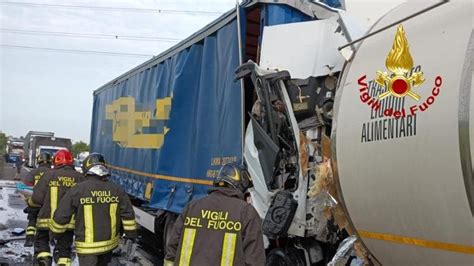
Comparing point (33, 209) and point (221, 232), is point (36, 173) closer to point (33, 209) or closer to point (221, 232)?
point (33, 209)

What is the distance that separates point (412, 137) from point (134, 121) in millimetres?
7789

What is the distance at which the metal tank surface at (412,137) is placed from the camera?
2648 millimetres

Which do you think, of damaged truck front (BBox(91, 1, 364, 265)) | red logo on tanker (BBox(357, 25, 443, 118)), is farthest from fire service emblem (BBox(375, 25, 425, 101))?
damaged truck front (BBox(91, 1, 364, 265))

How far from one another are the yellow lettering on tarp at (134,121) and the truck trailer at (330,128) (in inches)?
3.9

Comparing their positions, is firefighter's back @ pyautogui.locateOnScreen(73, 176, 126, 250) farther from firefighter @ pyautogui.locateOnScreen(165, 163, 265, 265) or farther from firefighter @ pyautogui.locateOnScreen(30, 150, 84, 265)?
firefighter @ pyautogui.locateOnScreen(165, 163, 265, 265)

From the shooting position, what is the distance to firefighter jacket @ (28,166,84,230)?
725 centimetres

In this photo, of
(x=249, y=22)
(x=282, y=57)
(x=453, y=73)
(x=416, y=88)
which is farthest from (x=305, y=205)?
(x=249, y=22)

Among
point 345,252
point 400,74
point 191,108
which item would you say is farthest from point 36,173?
point 400,74

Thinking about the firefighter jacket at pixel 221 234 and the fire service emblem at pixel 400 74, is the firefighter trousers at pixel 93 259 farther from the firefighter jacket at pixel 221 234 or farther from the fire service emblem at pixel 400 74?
the fire service emblem at pixel 400 74

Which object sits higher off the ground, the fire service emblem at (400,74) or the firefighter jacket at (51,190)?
the fire service emblem at (400,74)

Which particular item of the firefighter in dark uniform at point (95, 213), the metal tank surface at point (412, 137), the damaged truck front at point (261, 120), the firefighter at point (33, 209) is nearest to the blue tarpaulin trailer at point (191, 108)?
the damaged truck front at point (261, 120)

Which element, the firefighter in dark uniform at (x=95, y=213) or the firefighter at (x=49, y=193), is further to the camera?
the firefighter at (x=49, y=193)

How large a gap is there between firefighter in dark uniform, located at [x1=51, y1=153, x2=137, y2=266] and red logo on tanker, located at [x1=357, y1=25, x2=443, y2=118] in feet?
10.1

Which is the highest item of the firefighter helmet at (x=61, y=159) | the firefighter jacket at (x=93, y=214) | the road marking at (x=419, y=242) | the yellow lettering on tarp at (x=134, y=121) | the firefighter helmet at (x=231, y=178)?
the yellow lettering on tarp at (x=134, y=121)
